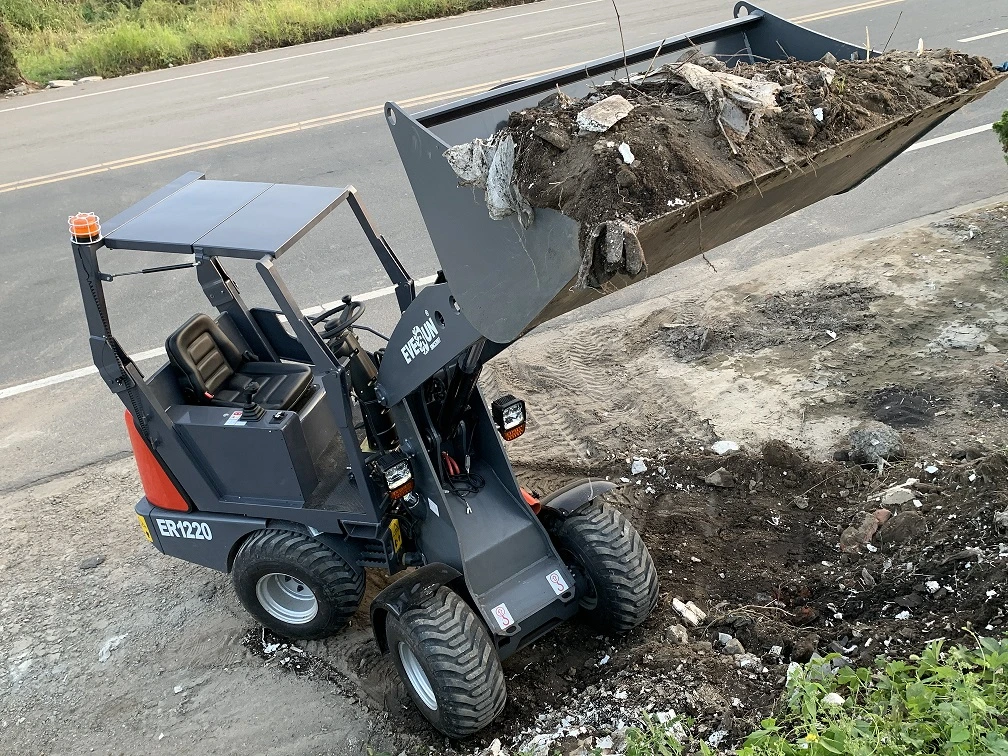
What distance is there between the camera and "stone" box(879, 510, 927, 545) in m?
5.01

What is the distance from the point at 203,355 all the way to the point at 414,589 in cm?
191

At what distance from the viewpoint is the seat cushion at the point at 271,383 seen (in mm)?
5027

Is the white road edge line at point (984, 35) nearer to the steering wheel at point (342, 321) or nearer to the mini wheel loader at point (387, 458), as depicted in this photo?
the mini wheel loader at point (387, 458)

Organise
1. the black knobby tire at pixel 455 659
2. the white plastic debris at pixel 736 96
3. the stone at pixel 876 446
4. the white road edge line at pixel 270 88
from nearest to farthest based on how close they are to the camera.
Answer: the white plastic debris at pixel 736 96, the black knobby tire at pixel 455 659, the stone at pixel 876 446, the white road edge line at pixel 270 88

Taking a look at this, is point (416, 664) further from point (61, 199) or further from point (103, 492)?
point (61, 199)

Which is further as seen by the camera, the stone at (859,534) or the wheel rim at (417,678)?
the stone at (859,534)

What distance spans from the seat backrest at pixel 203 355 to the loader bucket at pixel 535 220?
2081mm

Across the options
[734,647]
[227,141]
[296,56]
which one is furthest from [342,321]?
[296,56]

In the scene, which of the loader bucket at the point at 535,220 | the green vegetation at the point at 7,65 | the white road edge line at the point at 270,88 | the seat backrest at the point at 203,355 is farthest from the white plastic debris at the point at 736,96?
the green vegetation at the point at 7,65

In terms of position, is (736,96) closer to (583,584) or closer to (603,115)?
(603,115)

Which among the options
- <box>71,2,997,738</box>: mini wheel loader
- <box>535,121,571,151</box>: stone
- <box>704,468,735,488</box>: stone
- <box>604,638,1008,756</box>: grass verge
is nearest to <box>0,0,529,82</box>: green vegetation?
<box>71,2,997,738</box>: mini wheel loader

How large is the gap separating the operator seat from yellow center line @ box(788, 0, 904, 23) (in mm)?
12730

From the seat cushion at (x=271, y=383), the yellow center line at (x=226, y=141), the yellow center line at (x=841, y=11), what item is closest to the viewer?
the seat cushion at (x=271, y=383)

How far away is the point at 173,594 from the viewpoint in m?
5.50
